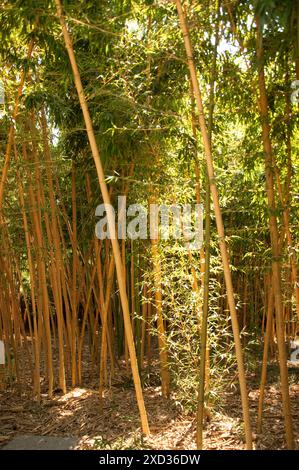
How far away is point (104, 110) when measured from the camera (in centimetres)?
339

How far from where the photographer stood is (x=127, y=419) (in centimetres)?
400

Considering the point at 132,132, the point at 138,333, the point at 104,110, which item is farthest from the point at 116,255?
the point at 138,333

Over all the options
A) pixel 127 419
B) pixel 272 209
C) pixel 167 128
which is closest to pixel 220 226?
pixel 272 209

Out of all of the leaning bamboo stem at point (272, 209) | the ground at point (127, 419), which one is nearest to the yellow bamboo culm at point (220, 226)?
the leaning bamboo stem at point (272, 209)

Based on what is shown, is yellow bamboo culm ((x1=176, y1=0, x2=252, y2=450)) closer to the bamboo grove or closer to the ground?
the bamboo grove

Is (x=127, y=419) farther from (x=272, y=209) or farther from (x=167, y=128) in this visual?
(x=167, y=128)

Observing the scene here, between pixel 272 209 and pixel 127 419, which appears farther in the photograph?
pixel 127 419

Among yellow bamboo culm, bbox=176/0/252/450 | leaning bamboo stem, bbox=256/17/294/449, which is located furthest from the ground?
yellow bamboo culm, bbox=176/0/252/450

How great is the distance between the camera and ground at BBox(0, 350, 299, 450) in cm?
343

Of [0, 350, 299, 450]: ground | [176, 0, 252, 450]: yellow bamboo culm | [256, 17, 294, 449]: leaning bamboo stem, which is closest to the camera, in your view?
[176, 0, 252, 450]: yellow bamboo culm

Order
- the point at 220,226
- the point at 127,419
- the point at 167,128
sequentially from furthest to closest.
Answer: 1. the point at 127,419
2. the point at 167,128
3. the point at 220,226

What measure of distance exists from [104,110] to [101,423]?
229 centimetres

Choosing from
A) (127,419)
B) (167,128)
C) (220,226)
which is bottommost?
(127,419)

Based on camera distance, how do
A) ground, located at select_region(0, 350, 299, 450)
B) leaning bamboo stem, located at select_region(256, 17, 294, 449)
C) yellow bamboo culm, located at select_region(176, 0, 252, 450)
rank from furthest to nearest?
ground, located at select_region(0, 350, 299, 450)
leaning bamboo stem, located at select_region(256, 17, 294, 449)
yellow bamboo culm, located at select_region(176, 0, 252, 450)
